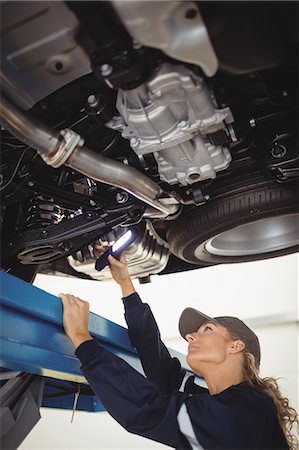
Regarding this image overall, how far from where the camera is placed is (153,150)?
0.85 meters

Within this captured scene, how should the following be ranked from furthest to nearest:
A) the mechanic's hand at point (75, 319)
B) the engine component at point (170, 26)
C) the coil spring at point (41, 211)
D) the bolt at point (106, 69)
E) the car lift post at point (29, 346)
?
the coil spring at point (41, 211)
the mechanic's hand at point (75, 319)
the car lift post at point (29, 346)
the bolt at point (106, 69)
the engine component at point (170, 26)

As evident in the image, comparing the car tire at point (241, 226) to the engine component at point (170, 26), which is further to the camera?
the car tire at point (241, 226)

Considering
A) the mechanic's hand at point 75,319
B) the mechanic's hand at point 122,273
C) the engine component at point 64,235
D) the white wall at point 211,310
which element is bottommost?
the white wall at point 211,310

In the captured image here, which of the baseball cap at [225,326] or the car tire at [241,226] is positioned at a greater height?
the car tire at [241,226]

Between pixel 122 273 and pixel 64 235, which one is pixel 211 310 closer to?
pixel 122 273

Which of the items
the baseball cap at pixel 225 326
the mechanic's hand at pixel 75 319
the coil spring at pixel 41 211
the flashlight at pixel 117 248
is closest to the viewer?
the mechanic's hand at pixel 75 319

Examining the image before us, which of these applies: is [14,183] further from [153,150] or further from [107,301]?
[107,301]

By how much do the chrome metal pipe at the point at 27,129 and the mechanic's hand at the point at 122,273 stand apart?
0.66m

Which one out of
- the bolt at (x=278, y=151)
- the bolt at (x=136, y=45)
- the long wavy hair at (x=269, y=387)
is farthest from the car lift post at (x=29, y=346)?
the bolt at (x=278, y=151)

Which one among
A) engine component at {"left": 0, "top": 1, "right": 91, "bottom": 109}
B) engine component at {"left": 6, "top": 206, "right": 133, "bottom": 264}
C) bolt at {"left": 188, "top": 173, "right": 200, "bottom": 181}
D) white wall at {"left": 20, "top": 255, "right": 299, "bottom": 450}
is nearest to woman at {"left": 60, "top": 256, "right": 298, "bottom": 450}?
engine component at {"left": 6, "top": 206, "right": 133, "bottom": 264}

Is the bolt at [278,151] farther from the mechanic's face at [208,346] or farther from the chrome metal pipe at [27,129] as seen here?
the mechanic's face at [208,346]

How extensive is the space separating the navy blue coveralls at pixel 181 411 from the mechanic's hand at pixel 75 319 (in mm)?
38

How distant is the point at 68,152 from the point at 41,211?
440mm

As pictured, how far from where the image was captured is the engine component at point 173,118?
0.71 meters
